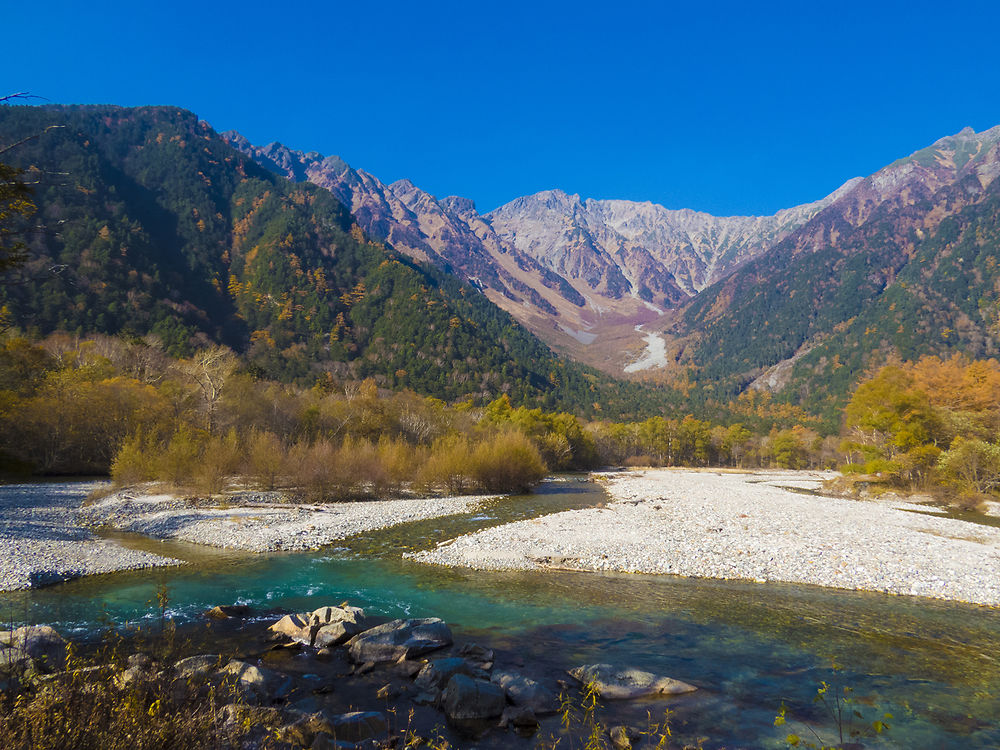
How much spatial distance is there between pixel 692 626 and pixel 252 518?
78.3ft

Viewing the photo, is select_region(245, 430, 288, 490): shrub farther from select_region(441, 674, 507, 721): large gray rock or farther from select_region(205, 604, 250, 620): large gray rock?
select_region(441, 674, 507, 721): large gray rock

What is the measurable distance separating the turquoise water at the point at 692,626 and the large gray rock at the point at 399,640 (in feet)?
4.13

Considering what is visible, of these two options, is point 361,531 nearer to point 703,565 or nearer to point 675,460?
point 703,565

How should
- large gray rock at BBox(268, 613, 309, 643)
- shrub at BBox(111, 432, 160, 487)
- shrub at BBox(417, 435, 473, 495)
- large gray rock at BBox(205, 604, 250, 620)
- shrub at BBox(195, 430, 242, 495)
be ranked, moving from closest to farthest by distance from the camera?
large gray rock at BBox(268, 613, 309, 643) → large gray rock at BBox(205, 604, 250, 620) → shrub at BBox(195, 430, 242, 495) → shrub at BBox(111, 432, 160, 487) → shrub at BBox(417, 435, 473, 495)

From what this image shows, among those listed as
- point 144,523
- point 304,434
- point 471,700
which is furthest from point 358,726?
point 304,434

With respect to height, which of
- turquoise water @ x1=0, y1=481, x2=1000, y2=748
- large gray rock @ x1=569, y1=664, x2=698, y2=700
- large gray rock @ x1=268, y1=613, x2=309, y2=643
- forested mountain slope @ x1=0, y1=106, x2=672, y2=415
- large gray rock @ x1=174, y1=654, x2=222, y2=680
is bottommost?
turquoise water @ x1=0, y1=481, x2=1000, y2=748

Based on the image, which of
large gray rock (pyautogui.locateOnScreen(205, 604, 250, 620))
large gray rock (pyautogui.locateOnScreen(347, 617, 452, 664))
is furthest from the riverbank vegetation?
large gray rock (pyautogui.locateOnScreen(347, 617, 452, 664))

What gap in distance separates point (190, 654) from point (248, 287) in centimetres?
15155

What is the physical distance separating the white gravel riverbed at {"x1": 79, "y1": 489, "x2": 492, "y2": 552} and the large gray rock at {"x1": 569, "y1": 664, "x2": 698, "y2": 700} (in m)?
16.4

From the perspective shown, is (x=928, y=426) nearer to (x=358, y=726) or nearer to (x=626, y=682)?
(x=626, y=682)

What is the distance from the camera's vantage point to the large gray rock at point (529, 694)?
8.93 metres

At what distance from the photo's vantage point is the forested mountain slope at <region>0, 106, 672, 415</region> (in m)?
106

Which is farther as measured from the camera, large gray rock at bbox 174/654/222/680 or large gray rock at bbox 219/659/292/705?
large gray rock at bbox 174/654/222/680

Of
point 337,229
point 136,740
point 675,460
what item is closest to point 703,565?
point 136,740
